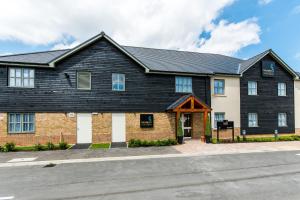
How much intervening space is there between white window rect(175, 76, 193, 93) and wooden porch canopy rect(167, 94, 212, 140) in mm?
822

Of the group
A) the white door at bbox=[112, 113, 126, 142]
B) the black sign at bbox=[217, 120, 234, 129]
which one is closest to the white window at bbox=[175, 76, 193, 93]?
the black sign at bbox=[217, 120, 234, 129]

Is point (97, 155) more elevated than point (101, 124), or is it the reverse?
point (101, 124)

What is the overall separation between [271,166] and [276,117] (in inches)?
529

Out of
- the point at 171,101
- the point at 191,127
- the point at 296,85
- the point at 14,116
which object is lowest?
the point at 191,127

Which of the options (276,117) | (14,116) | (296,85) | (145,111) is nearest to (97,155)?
(145,111)

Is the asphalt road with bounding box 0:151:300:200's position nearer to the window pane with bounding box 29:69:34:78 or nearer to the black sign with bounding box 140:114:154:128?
the black sign with bounding box 140:114:154:128

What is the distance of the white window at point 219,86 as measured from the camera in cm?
1894

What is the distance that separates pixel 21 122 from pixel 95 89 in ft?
19.9

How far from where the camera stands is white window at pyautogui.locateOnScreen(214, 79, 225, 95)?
18.9 m

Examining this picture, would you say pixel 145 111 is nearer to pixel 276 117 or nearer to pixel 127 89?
pixel 127 89

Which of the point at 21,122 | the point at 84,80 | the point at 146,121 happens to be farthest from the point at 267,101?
the point at 21,122

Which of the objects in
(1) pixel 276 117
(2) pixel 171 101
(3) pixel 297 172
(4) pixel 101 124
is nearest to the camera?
(3) pixel 297 172

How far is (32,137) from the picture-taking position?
1466 centimetres

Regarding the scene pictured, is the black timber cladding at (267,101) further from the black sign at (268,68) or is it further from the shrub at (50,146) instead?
the shrub at (50,146)
